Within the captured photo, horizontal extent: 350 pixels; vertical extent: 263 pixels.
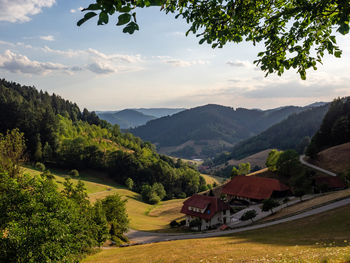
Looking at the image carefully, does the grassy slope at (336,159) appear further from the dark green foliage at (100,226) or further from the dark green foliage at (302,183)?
the dark green foliage at (100,226)

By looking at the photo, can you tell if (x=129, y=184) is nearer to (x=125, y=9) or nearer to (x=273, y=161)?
(x=273, y=161)

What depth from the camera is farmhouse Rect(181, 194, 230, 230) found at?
191ft

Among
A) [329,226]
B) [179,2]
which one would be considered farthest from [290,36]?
[329,226]

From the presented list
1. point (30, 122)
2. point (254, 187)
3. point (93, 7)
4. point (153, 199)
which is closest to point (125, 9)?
point (93, 7)

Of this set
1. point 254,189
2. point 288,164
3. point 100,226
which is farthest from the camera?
point 288,164

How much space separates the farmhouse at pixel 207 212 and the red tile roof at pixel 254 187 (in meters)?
16.0

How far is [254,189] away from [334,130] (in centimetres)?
5581

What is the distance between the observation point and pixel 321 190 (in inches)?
2552

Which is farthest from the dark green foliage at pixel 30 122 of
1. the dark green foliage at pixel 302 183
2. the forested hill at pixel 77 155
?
the dark green foliage at pixel 302 183

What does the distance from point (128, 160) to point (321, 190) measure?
316 feet

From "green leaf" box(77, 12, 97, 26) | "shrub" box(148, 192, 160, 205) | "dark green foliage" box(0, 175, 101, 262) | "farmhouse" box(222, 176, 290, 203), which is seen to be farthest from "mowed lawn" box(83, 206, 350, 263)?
"shrub" box(148, 192, 160, 205)

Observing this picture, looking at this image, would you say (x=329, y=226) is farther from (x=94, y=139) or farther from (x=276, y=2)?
(x=94, y=139)

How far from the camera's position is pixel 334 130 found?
103 metres

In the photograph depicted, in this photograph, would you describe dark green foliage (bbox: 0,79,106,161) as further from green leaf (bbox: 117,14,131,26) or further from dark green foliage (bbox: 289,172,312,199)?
green leaf (bbox: 117,14,131,26)
